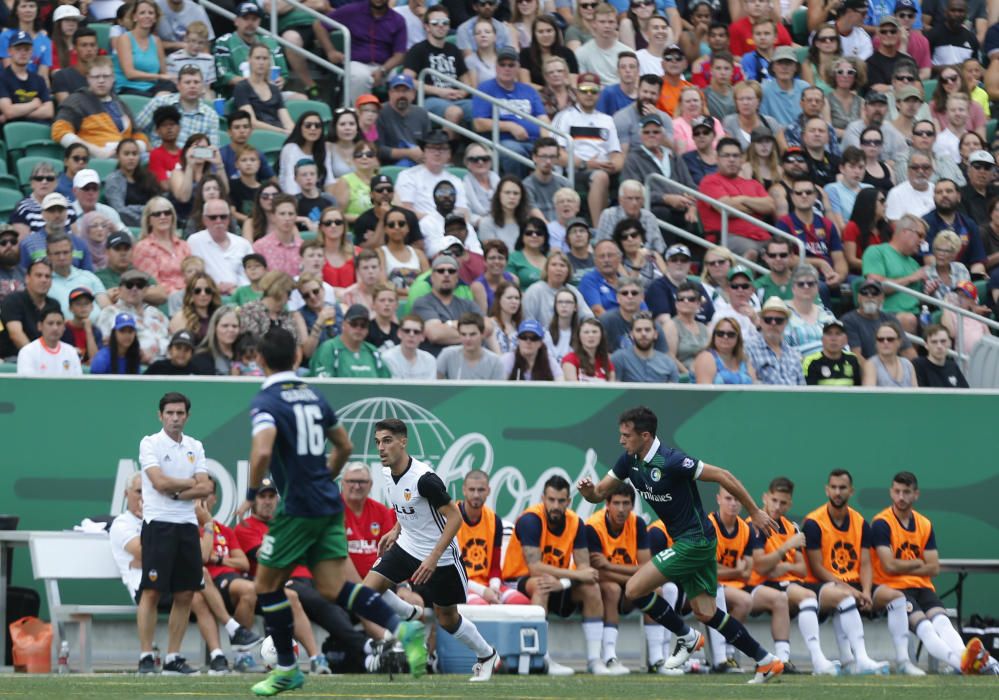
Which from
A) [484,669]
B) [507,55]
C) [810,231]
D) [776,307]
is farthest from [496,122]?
[484,669]

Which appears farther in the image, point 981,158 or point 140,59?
point 981,158

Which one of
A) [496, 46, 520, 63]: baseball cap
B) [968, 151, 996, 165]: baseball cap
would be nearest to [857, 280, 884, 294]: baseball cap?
[968, 151, 996, 165]: baseball cap

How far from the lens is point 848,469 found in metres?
16.3

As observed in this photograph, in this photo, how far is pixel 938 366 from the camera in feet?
56.5

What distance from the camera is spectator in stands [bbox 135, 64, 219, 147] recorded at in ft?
56.7

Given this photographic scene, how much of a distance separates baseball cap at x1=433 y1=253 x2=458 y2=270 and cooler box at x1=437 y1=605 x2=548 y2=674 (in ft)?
10.5

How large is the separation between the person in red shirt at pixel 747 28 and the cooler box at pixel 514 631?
9654 millimetres

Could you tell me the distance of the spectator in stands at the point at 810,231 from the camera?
18922 mm

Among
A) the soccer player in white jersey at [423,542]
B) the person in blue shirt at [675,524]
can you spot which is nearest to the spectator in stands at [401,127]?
the soccer player in white jersey at [423,542]

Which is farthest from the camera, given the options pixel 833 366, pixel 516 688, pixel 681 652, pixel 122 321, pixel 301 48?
pixel 301 48

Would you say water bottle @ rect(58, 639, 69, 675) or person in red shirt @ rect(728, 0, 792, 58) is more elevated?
person in red shirt @ rect(728, 0, 792, 58)

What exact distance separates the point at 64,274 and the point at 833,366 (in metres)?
6.80

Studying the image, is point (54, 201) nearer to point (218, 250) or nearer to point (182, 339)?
point (218, 250)

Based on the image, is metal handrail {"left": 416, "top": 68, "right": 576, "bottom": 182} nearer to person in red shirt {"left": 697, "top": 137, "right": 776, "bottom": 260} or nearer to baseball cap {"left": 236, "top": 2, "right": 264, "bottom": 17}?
person in red shirt {"left": 697, "top": 137, "right": 776, "bottom": 260}
